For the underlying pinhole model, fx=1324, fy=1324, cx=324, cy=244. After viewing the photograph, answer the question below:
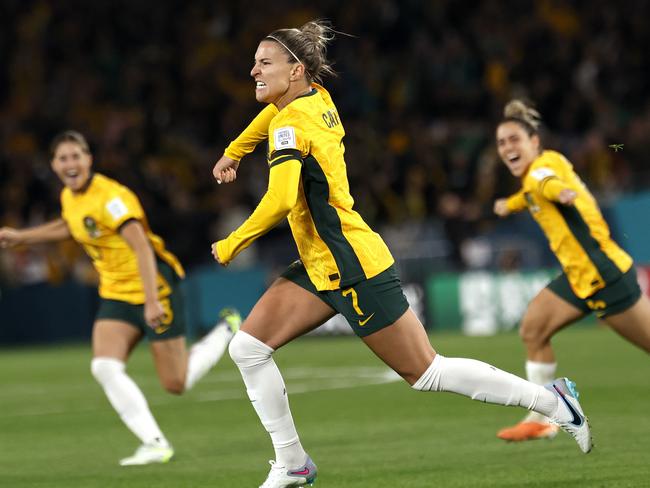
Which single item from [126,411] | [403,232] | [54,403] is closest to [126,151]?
[403,232]

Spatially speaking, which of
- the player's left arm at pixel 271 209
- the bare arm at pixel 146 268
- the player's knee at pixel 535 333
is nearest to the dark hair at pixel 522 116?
the player's knee at pixel 535 333

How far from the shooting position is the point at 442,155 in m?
22.1

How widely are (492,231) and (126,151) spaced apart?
256 inches

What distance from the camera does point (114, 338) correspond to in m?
8.96

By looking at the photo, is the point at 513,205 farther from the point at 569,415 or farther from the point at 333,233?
the point at 333,233

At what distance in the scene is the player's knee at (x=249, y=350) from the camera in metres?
6.50

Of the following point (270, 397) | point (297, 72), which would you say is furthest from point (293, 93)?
point (270, 397)

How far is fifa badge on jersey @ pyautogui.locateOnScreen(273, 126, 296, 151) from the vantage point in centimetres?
608

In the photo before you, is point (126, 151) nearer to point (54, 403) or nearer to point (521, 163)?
point (54, 403)

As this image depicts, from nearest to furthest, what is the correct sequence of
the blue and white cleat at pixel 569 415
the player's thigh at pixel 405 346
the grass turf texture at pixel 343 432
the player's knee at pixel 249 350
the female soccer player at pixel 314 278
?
the female soccer player at pixel 314 278, the player's thigh at pixel 405 346, the player's knee at pixel 249 350, the blue and white cleat at pixel 569 415, the grass turf texture at pixel 343 432

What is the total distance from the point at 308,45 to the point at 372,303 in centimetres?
128

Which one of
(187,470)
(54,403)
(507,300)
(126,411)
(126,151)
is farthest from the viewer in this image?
(126,151)

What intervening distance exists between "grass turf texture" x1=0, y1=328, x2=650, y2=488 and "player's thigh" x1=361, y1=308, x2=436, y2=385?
923mm

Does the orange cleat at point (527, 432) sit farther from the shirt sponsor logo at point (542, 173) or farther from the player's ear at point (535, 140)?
the player's ear at point (535, 140)
